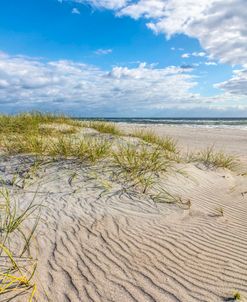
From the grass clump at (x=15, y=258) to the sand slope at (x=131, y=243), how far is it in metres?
0.11

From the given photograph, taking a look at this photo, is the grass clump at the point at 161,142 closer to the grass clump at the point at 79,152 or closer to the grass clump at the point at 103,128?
the grass clump at the point at 103,128

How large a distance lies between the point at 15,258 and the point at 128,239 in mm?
1157

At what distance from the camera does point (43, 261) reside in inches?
114

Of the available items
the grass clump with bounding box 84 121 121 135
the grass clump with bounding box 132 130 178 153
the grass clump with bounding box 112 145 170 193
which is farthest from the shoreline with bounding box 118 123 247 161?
the grass clump with bounding box 112 145 170 193

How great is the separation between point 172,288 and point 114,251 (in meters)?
0.74

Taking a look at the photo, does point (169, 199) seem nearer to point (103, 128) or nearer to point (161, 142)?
point (161, 142)

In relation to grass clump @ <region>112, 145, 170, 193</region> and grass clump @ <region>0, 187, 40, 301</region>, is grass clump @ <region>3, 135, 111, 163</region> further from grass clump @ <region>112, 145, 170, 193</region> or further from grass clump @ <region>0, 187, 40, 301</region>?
grass clump @ <region>0, 187, 40, 301</region>

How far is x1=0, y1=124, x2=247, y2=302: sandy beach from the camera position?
8.54ft

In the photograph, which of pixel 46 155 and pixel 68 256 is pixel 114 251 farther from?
pixel 46 155

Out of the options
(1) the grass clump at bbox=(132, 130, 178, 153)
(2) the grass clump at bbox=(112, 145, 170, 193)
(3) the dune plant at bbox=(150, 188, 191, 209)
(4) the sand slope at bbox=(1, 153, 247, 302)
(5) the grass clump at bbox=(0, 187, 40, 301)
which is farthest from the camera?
(1) the grass clump at bbox=(132, 130, 178, 153)

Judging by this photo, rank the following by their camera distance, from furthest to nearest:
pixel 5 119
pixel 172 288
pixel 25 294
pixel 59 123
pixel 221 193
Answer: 1. pixel 59 123
2. pixel 5 119
3. pixel 221 193
4. pixel 172 288
5. pixel 25 294

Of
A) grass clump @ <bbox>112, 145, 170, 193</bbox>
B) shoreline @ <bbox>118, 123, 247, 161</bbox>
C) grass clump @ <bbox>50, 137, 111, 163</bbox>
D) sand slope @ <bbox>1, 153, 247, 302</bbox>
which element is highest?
grass clump @ <bbox>50, 137, 111, 163</bbox>

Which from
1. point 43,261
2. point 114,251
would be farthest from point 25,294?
point 114,251

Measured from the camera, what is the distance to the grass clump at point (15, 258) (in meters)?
2.47
